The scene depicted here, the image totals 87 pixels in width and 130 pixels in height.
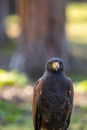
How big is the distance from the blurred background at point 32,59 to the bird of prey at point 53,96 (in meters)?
2.49

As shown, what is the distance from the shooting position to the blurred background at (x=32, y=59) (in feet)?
41.5

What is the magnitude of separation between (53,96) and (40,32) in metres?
9.96

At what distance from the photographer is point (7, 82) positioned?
1506 cm

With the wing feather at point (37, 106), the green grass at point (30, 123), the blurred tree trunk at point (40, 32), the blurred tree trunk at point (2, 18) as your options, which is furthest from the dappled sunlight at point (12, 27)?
the wing feather at point (37, 106)

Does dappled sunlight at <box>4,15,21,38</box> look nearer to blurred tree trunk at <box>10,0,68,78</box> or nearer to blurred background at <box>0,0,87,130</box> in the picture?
blurred background at <box>0,0,87,130</box>

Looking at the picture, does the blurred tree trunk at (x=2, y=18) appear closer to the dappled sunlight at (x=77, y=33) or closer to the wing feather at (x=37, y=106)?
the dappled sunlight at (x=77, y=33)

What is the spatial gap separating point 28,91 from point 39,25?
4.38 metres

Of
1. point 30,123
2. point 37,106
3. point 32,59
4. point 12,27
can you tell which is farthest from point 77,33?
point 37,106

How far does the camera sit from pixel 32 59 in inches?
747

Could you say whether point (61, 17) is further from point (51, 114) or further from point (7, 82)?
point (51, 114)

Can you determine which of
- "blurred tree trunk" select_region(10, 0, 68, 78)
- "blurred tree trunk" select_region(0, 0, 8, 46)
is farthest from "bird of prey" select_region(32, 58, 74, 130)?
"blurred tree trunk" select_region(0, 0, 8, 46)

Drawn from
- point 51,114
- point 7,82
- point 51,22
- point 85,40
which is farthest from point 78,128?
point 85,40

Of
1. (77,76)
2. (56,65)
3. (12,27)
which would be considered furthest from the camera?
(12,27)

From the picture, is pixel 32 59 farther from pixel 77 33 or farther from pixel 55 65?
pixel 77 33
